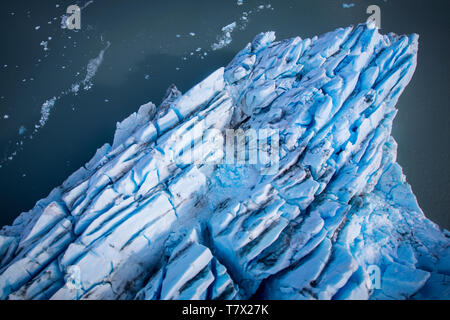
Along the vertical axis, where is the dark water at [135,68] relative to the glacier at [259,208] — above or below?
above

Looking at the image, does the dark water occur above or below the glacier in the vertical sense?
above

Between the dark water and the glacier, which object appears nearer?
the glacier

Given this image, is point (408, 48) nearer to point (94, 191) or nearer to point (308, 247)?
point (308, 247)

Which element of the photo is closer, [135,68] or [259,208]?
[259,208]

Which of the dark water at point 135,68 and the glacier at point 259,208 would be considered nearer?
the glacier at point 259,208
